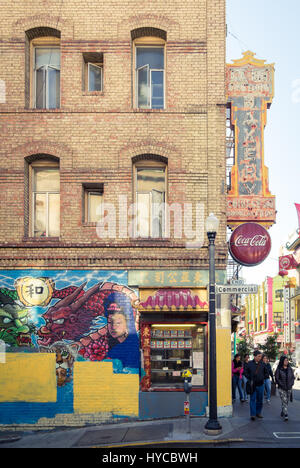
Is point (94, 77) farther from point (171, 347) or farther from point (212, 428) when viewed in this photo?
point (212, 428)

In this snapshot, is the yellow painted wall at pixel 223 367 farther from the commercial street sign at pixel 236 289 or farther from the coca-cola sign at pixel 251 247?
the coca-cola sign at pixel 251 247

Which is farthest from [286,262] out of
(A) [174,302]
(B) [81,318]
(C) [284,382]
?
(B) [81,318]

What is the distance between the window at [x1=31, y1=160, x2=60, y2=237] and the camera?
46.6 ft

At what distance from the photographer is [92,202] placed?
14.2 meters

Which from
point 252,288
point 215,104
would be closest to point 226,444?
point 252,288

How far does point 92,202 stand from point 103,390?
5327mm

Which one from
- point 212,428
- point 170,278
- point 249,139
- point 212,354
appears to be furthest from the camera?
point 249,139

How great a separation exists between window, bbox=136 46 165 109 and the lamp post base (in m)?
8.93

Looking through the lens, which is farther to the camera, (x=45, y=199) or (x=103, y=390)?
(x=45, y=199)

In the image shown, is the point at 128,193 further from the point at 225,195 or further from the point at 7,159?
the point at 7,159

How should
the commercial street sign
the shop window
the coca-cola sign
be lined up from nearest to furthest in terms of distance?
the commercial street sign, the shop window, the coca-cola sign

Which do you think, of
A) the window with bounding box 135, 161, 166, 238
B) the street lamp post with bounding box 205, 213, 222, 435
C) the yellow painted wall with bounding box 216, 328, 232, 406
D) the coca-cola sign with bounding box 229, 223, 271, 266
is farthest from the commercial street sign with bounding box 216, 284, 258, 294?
the window with bounding box 135, 161, 166, 238

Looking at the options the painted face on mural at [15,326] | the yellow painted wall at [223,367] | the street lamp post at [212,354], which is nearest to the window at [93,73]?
the street lamp post at [212,354]

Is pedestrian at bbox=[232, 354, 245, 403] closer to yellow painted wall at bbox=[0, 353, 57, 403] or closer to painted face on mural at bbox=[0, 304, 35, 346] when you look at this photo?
yellow painted wall at bbox=[0, 353, 57, 403]
